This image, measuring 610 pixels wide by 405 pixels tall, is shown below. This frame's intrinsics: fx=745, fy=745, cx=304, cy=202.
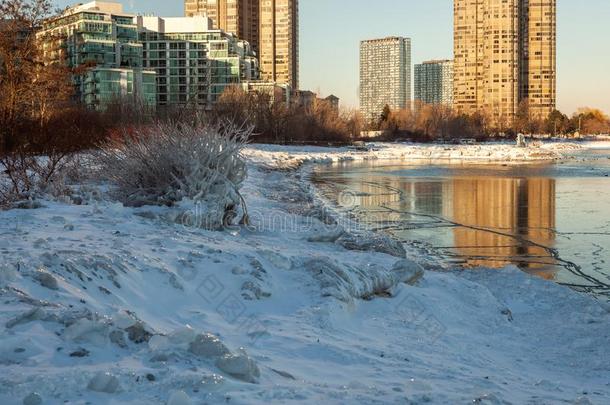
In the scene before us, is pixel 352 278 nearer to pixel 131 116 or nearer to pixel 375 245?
pixel 375 245

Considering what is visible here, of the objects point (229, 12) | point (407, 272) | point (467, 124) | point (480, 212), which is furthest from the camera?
point (229, 12)

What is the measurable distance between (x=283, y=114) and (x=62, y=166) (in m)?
69.8

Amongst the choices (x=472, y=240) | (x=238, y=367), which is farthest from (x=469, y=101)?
(x=238, y=367)

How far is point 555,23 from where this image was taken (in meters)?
179

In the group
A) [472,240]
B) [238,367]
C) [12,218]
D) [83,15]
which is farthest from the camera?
[83,15]

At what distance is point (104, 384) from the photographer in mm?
4652

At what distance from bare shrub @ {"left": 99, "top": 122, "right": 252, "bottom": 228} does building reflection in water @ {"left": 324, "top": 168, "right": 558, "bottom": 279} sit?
4.42 meters

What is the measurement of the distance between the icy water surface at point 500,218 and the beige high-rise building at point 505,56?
144 m

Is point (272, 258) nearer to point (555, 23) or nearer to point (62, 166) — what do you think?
point (62, 166)

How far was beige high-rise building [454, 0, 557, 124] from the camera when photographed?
174m

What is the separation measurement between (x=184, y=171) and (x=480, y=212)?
36.3 ft

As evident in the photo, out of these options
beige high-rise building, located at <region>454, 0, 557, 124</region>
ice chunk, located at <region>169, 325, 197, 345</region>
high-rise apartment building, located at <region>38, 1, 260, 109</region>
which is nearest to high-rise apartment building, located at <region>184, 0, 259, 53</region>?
high-rise apartment building, located at <region>38, 1, 260, 109</region>

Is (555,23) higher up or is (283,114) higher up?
(555,23)

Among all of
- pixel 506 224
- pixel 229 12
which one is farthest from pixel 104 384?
pixel 229 12
